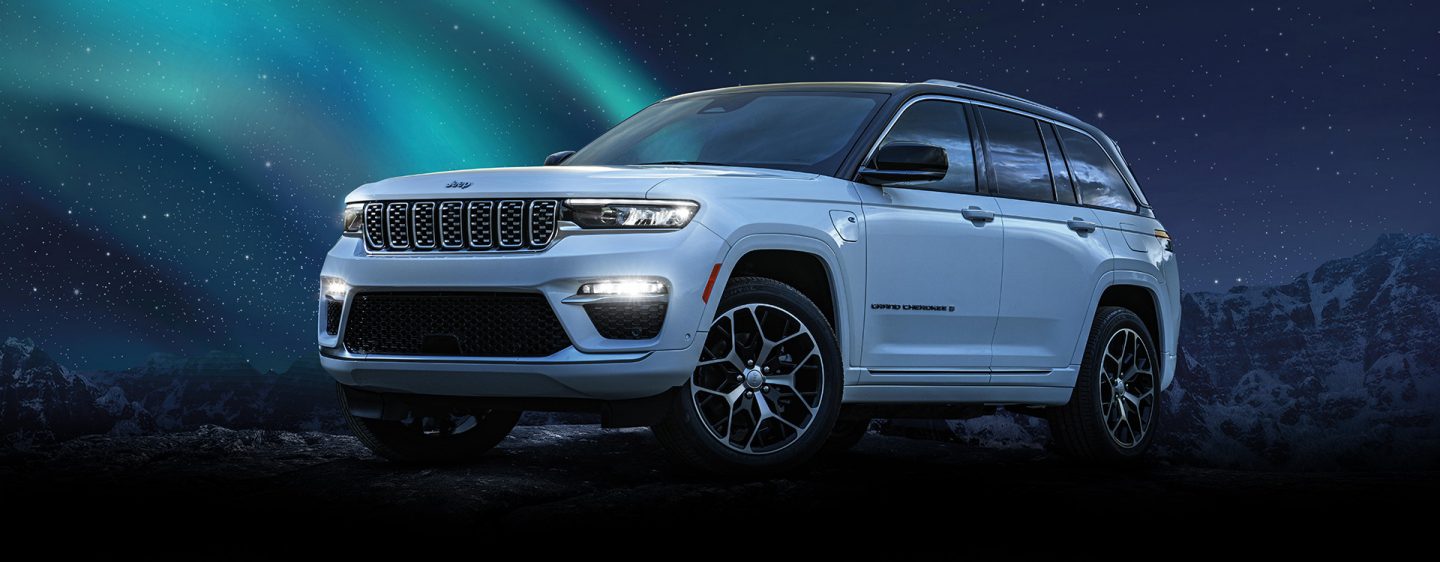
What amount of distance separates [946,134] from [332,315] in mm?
3165

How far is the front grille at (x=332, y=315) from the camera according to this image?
6262 mm

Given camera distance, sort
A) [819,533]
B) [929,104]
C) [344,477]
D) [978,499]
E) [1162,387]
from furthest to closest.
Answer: [1162,387] < [929,104] < [344,477] < [978,499] < [819,533]

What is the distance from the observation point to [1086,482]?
6.86 meters

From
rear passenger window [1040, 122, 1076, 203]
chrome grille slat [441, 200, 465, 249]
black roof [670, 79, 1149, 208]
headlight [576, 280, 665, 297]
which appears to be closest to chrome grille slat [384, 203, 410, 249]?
chrome grille slat [441, 200, 465, 249]

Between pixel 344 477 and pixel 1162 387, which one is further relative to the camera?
pixel 1162 387

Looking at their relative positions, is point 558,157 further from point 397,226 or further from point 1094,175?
point 1094,175

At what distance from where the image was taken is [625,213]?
5.68 meters

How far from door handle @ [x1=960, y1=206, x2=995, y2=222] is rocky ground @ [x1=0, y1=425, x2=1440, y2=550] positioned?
4.14ft

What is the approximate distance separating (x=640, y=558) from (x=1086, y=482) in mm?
3136

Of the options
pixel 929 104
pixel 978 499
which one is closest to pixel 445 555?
pixel 978 499

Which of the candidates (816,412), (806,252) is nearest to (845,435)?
(816,412)

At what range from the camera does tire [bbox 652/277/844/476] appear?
5820 millimetres

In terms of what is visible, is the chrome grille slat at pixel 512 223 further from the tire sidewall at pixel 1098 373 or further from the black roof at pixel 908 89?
the tire sidewall at pixel 1098 373

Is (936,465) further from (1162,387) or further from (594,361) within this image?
(594,361)
